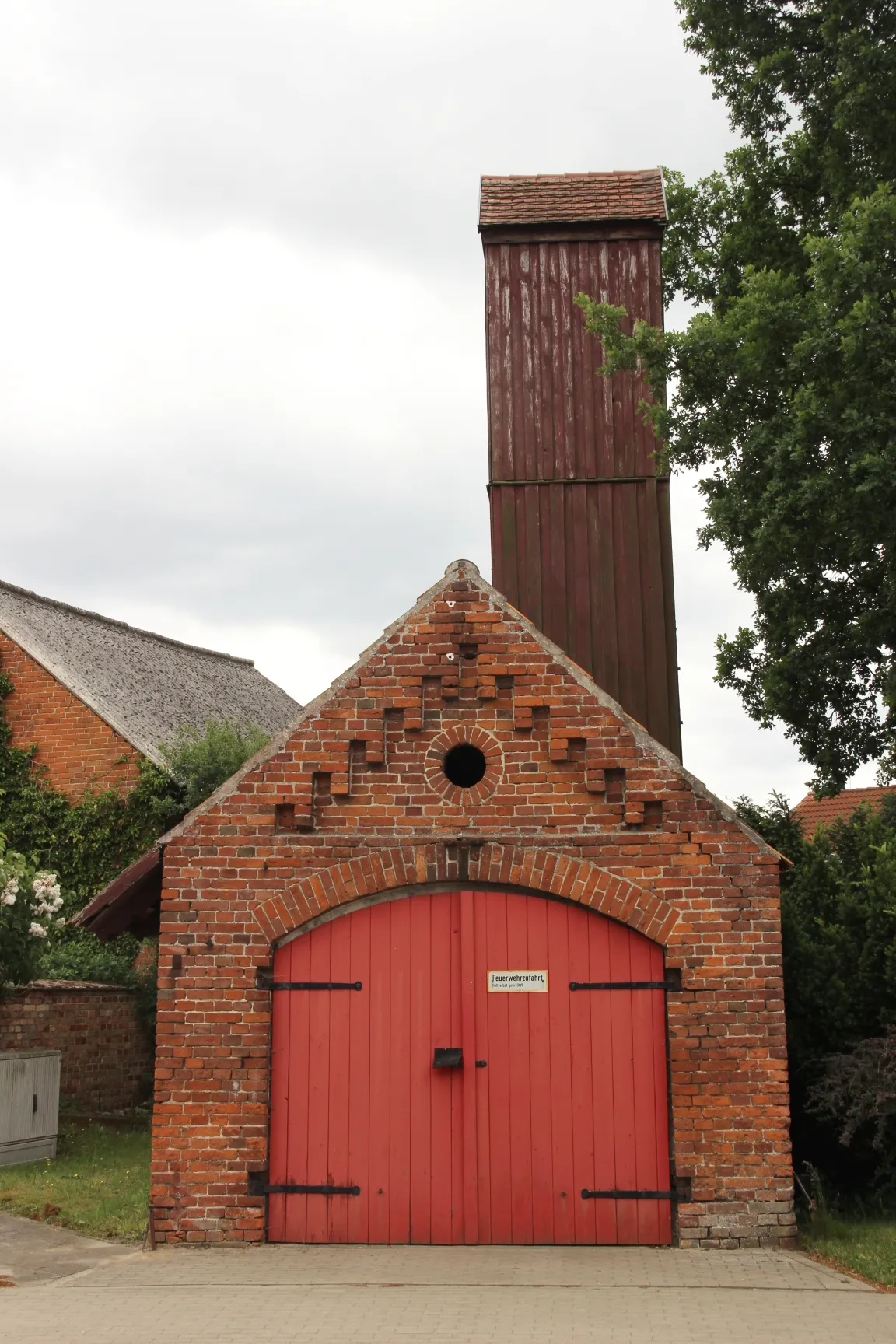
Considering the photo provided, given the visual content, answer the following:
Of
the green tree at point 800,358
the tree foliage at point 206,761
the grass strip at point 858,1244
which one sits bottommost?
the grass strip at point 858,1244

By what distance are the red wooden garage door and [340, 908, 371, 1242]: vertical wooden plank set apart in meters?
0.01

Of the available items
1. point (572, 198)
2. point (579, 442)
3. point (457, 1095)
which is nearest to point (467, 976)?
point (457, 1095)

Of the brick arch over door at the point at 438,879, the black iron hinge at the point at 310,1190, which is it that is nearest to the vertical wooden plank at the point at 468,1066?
the brick arch over door at the point at 438,879

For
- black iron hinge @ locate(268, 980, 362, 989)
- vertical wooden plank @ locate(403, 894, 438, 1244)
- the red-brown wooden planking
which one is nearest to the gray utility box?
black iron hinge @ locate(268, 980, 362, 989)

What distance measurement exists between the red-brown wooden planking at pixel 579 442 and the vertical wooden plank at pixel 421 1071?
15.9 feet

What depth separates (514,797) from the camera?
9.04 m

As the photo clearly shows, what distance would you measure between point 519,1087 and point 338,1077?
1.28 meters

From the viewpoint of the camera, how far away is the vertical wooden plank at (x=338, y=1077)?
28.3ft

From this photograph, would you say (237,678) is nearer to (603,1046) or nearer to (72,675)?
(72,675)

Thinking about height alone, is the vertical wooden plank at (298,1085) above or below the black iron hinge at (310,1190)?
above

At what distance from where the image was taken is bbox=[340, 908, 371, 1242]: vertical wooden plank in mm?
8641

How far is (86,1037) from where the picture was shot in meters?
15.5

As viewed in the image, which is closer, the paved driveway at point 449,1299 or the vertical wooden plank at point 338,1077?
the paved driveway at point 449,1299

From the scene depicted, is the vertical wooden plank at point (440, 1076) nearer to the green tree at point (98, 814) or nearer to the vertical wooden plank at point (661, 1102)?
the vertical wooden plank at point (661, 1102)
